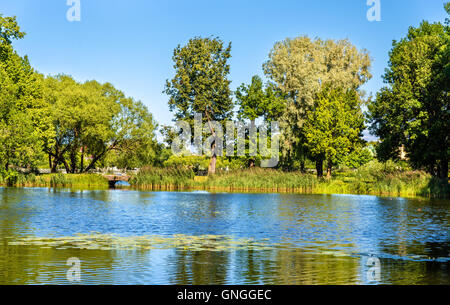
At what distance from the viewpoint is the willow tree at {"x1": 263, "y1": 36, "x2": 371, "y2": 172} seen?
7062 cm

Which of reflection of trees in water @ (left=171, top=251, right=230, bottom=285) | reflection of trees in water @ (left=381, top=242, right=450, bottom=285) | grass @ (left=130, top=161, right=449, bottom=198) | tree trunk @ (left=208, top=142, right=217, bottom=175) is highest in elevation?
tree trunk @ (left=208, top=142, right=217, bottom=175)

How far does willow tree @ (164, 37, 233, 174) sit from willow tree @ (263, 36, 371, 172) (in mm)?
7832

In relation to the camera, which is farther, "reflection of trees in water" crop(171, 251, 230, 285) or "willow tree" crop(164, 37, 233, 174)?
"willow tree" crop(164, 37, 233, 174)

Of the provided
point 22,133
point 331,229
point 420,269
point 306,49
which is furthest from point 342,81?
point 420,269

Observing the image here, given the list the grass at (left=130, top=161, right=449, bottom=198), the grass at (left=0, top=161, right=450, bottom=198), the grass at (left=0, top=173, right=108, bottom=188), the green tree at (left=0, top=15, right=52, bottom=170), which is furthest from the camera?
the grass at (left=0, top=173, right=108, bottom=188)

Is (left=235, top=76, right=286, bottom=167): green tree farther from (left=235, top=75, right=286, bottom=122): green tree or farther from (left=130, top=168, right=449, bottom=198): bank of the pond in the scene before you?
(left=130, top=168, right=449, bottom=198): bank of the pond

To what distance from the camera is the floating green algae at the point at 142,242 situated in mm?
17141

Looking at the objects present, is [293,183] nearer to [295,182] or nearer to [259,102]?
[295,182]

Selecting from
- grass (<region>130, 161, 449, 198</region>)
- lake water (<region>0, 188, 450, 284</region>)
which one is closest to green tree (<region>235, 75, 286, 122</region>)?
grass (<region>130, 161, 449, 198</region>)

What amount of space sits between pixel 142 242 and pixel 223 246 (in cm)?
288

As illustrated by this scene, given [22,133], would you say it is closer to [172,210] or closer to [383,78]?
[172,210]

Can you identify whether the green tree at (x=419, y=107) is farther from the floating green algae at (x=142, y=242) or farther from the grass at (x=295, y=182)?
the floating green algae at (x=142, y=242)

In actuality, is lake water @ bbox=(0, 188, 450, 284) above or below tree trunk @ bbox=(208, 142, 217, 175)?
below

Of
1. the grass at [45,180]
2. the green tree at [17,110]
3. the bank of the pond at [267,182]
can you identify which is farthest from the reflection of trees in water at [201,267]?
the grass at [45,180]
